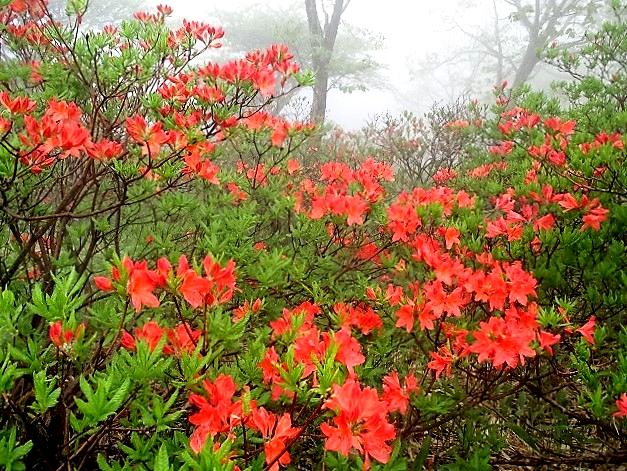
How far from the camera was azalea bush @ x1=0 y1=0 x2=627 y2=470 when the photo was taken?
108cm

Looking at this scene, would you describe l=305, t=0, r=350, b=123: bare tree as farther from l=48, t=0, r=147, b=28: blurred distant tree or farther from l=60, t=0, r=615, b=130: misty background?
l=48, t=0, r=147, b=28: blurred distant tree

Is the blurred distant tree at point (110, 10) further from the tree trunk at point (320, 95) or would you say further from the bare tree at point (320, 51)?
the tree trunk at point (320, 95)

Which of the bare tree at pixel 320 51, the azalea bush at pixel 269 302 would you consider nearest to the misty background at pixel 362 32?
the bare tree at pixel 320 51

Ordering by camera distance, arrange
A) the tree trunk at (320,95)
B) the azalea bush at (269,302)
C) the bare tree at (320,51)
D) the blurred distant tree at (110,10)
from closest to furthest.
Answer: the azalea bush at (269,302) → the bare tree at (320,51) → the tree trunk at (320,95) → the blurred distant tree at (110,10)

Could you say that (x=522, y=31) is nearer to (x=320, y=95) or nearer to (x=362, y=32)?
(x=362, y=32)

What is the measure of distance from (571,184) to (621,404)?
1400 millimetres

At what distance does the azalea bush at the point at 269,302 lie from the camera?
1.08 m

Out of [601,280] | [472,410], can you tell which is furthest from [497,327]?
[601,280]

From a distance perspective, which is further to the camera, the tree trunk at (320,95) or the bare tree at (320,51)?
the tree trunk at (320,95)

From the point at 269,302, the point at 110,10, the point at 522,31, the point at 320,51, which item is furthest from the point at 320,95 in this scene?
the point at 522,31

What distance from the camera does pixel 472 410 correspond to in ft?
6.48

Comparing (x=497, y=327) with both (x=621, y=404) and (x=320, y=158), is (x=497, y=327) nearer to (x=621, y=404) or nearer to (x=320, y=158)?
(x=621, y=404)

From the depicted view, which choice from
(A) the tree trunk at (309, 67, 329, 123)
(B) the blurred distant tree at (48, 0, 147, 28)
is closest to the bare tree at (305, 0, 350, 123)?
(A) the tree trunk at (309, 67, 329, 123)

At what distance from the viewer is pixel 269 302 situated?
2.20m
